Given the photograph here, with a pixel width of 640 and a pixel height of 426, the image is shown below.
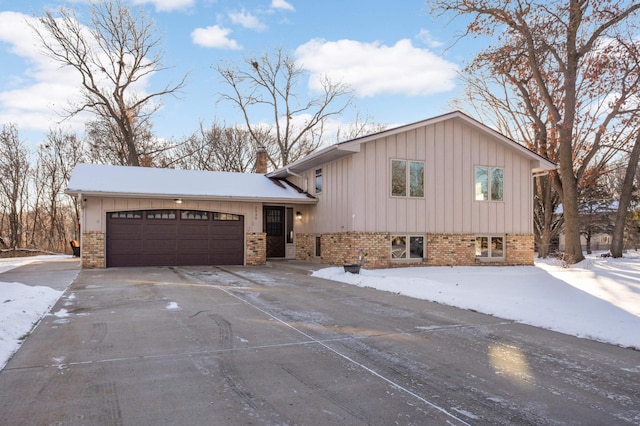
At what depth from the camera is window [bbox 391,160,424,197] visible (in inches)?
585

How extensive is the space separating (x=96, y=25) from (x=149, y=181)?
51.9ft

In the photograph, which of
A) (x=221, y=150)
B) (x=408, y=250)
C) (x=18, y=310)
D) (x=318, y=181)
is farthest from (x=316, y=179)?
(x=221, y=150)

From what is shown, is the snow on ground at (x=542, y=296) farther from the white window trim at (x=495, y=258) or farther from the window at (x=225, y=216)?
the window at (x=225, y=216)

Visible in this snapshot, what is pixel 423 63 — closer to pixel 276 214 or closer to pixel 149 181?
pixel 276 214

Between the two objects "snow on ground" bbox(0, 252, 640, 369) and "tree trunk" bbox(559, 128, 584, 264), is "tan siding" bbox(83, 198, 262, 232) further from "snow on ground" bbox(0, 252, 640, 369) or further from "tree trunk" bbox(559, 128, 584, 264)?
"tree trunk" bbox(559, 128, 584, 264)

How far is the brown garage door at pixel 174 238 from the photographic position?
15.3 m

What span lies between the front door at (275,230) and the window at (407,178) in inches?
239

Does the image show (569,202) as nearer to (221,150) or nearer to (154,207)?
(154,207)

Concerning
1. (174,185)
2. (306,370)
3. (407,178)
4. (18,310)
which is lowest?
(306,370)

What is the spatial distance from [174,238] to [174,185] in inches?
76.4

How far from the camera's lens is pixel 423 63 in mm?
16172

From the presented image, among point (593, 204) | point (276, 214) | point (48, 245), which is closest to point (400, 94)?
point (276, 214)

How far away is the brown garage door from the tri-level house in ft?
0.11

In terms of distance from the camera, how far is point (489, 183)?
1622cm
